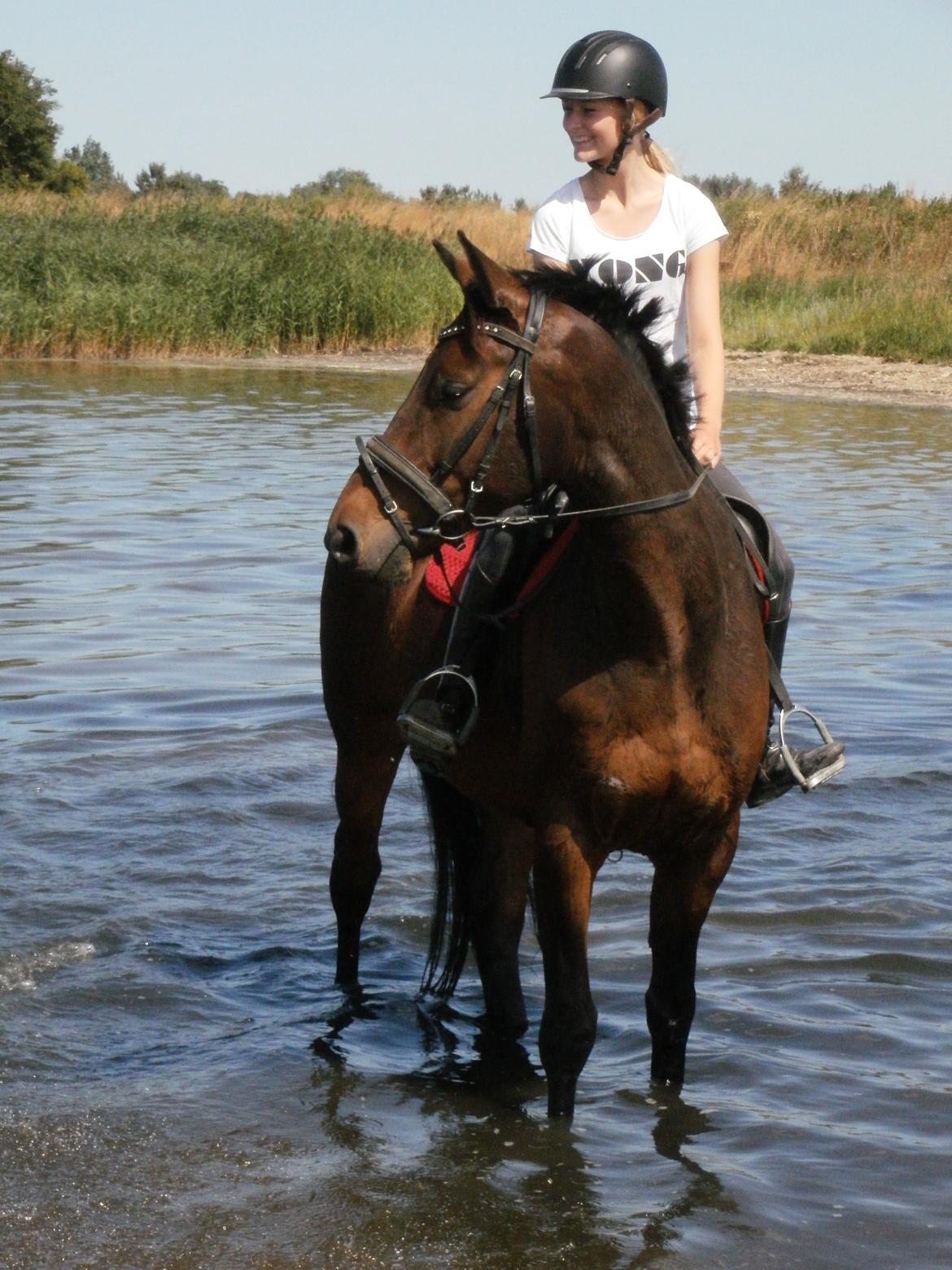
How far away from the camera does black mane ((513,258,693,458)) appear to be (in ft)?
12.9

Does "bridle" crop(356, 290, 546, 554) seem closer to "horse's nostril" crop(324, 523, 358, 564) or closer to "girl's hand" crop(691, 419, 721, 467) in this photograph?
"horse's nostril" crop(324, 523, 358, 564)

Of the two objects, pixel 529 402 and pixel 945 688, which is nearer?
pixel 529 402

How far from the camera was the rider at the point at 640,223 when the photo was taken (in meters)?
4.43

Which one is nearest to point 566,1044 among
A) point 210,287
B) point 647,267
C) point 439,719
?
point 439,719

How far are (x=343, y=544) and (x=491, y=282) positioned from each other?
68 centimetres

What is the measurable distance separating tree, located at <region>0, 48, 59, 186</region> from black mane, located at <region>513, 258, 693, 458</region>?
53686 mm

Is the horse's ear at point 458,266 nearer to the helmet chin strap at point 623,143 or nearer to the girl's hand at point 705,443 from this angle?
the girl's hand at point 705,443

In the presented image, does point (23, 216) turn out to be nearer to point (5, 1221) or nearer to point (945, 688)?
point (945, 688)

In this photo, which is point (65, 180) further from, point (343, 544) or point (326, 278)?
point (343, 544)

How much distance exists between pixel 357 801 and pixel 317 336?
24.9 metres

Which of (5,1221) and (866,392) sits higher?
(866,392)

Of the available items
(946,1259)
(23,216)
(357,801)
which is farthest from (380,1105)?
(23,216)

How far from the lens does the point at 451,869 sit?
544cm

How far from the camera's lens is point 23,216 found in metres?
30.9
